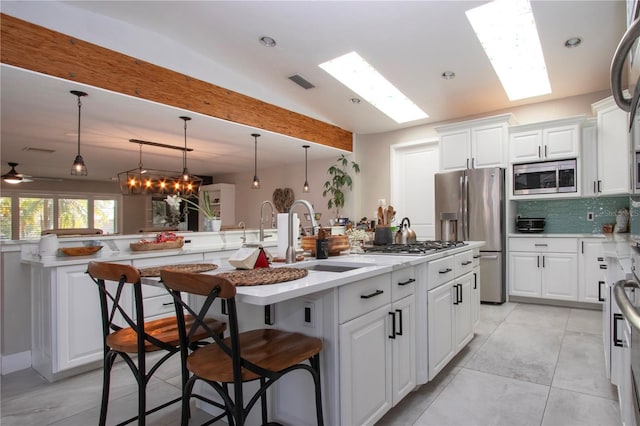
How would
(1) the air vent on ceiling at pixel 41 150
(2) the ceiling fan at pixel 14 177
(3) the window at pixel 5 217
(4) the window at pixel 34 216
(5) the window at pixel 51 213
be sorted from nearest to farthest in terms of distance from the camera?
(1) the air vent on ceiling at pixel 41 150, (2) the ceiling fan at pixel 14 177, (3) the window at pixel 5 217, (5) the window at pixel 51 213, (4) the window at pixel 34 216

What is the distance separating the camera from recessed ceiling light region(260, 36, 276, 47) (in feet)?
12.2

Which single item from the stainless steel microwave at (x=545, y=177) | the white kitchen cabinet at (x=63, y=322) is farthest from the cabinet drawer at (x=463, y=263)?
the white kitchen cabinet at (x=63, y=322)

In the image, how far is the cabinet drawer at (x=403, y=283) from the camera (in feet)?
6.32

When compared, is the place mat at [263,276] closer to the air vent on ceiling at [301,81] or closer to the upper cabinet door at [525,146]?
the air vent on ceiling at [301,81]

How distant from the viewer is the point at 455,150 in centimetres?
496

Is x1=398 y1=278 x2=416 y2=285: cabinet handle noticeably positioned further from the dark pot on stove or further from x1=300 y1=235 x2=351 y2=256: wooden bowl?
the dark pot on stove

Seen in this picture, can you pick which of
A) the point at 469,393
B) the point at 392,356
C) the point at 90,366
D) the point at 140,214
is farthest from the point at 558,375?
the point at 140,214

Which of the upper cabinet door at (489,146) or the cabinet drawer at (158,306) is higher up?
the upper cabinet door at (489,146)

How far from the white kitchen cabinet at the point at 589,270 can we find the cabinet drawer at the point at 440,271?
262 cm

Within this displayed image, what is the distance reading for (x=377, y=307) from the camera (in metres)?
1.77

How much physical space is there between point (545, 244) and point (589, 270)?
52cm

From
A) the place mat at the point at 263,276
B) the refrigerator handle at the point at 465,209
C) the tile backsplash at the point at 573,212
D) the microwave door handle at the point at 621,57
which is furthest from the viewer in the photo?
the refrigerator handle at the point at 465,209

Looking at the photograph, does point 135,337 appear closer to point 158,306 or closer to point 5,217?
point 158,306

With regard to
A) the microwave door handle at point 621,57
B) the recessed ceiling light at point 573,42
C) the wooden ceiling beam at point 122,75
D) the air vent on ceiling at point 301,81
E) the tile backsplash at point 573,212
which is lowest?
the tile backsplash at point 573,212
